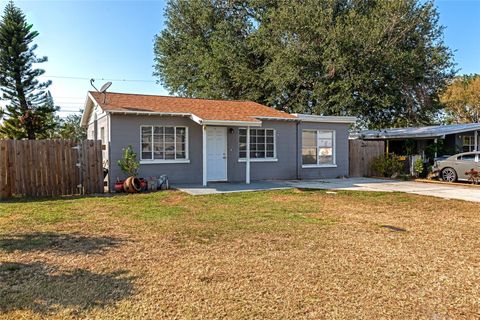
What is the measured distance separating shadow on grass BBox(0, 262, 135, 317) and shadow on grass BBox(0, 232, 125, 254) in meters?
0.75

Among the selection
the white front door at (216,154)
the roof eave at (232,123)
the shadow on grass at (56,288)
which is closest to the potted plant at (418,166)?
the roof eave at (232,123)

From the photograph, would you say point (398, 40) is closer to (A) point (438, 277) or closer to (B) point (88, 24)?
(B) point (88, 24)

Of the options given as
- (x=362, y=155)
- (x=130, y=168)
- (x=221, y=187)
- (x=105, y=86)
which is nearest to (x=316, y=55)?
(x=362, y=155)

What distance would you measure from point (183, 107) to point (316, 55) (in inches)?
442

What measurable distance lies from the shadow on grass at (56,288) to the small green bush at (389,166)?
650 inches

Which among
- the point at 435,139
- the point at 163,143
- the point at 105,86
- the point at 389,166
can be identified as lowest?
the point at 389,166

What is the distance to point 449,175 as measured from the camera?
16.4 meters

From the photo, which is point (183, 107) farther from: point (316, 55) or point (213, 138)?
point (316, 55)

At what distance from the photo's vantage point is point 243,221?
7535 millimetres

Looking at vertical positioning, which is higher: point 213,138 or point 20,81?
point 20,81

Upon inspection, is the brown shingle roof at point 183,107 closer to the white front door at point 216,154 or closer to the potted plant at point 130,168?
the white front door at point 216,154

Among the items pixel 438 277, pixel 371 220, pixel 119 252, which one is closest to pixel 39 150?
pixel 119 252

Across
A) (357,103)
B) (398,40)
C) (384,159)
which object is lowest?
(384,159)

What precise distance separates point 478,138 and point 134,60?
21342mm
